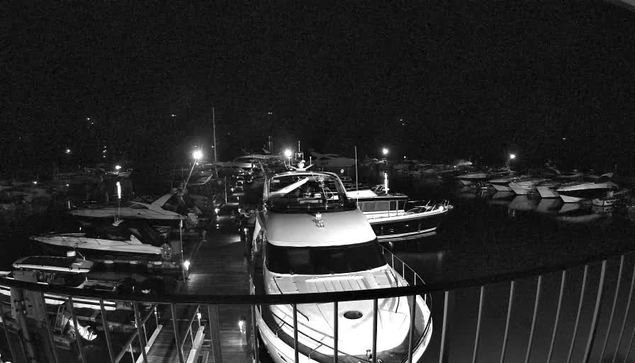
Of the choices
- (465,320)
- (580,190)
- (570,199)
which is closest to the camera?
(465,320)

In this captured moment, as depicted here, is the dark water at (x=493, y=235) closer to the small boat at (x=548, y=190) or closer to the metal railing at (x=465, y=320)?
the small boat at (x=548, y=190)

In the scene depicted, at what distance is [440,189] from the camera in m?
47.9

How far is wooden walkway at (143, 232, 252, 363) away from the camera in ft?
25.0

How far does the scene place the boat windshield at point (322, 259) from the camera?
6.55 metres

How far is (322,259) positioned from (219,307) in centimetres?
452

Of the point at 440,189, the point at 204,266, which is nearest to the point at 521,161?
the point at 440,189

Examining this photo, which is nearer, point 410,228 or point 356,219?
point 356,219

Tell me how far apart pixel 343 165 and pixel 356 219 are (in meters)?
71.1

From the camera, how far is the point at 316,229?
23.4ft

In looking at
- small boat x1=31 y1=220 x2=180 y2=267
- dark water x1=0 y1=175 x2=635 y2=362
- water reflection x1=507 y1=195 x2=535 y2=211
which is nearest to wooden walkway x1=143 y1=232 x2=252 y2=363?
small boat x1=31 y1=220 x2=180 y2=267

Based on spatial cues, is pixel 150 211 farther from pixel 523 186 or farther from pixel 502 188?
pixel 502 188

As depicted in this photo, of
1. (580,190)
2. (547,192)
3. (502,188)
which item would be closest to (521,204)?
(547,192)

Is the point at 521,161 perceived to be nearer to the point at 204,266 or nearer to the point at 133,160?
the point at 204,266

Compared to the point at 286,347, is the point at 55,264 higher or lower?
lower
